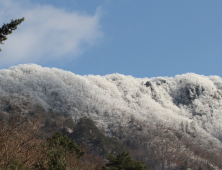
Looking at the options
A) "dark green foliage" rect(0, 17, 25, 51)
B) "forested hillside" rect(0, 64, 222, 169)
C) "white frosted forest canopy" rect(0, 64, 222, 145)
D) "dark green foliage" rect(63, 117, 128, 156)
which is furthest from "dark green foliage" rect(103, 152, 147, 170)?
"white frosted forest canopy" rect(0, 64, 222, 145)

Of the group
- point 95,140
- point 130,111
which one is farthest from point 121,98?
point 95,140

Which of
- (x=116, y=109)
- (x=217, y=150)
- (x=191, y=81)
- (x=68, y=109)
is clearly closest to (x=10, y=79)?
(x=68, y=109)

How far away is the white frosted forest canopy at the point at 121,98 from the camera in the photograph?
424 feet

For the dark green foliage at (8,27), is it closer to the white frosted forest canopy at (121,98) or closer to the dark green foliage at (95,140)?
the dark green foliage at (95,140)

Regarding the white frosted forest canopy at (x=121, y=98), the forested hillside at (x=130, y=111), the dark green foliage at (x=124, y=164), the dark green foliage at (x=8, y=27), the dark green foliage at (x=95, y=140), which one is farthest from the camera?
the white frosted forest canopy at (x=121, y=98)

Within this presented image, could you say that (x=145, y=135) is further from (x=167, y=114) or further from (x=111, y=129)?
(x=167, y=114)

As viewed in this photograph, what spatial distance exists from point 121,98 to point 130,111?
2248cm

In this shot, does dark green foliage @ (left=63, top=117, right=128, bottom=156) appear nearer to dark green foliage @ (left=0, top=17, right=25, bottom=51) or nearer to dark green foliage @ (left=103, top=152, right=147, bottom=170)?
dark green foliage @ (left=103, top=152, right=147, bottom=170)

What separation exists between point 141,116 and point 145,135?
3327 cm

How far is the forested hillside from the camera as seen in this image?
88312 millimetres

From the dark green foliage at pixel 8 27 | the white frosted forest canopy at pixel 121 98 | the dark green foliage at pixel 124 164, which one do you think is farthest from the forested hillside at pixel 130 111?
the dark green foliage at pixel 8 27

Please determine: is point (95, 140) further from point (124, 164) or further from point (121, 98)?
point (121, 98)

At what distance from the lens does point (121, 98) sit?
165 m

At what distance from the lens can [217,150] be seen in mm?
105625
